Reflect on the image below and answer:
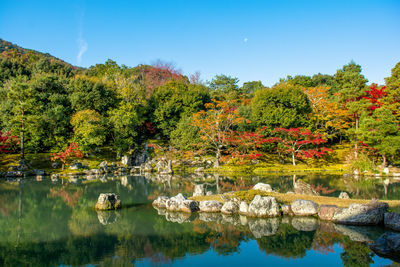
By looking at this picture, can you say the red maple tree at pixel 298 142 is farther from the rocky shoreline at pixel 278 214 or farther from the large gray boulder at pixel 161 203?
the large gray boulder at pixel 161 203

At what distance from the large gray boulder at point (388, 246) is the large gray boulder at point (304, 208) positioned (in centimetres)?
328

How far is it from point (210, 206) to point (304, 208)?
12.2ft

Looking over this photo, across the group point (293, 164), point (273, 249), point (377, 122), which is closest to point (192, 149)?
point (293, 164)

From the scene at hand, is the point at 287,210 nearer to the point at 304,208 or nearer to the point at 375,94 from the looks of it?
the point at 304,208

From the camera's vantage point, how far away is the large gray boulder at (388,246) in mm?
6849

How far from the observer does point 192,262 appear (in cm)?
692

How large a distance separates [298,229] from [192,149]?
21.6m

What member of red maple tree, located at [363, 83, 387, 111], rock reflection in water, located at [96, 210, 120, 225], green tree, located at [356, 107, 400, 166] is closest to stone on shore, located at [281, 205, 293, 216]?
rock reflection in water, located at [96, 210, 120, 225]

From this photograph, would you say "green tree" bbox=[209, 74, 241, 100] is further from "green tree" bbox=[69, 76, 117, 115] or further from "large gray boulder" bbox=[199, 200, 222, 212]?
"large gray boulder" bbox=[199, 200, 222, 212]

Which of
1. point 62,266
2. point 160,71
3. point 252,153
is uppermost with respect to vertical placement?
point 160,71

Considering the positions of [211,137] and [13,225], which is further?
[211,137]

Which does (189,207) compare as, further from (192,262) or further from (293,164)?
(293,164)

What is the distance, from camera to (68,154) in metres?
26.4

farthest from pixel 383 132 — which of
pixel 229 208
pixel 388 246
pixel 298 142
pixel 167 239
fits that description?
pixel 167 239
